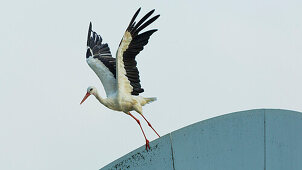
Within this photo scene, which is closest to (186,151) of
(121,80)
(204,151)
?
(204,151)

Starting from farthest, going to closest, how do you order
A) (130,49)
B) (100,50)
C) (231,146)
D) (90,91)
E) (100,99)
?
(100,50) < (90,91) < (100,99) < (130,49) < (231,146)

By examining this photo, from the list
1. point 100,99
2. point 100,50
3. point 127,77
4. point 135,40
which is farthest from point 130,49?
point 100,50

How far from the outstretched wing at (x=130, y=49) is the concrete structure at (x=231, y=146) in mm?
3401

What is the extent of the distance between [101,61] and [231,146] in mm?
5985

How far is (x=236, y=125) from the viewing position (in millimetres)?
11430

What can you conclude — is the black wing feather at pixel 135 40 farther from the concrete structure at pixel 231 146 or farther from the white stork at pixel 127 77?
the concrete structure at pixel 231 146

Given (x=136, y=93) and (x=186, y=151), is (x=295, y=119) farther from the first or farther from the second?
(x=136, y=93)

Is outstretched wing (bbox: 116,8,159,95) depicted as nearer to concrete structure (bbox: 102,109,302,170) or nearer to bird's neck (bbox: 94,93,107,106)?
bird's neck (bbox: 94,93,107,106)

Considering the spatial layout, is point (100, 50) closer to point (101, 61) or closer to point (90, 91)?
point (101, 61)

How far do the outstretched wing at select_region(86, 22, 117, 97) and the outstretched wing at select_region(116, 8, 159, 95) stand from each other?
49 centimetres

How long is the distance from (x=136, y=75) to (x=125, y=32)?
1.02 m

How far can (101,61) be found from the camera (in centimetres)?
1656

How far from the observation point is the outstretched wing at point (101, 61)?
15.3m

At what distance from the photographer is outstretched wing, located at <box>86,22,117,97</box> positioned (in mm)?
15312
